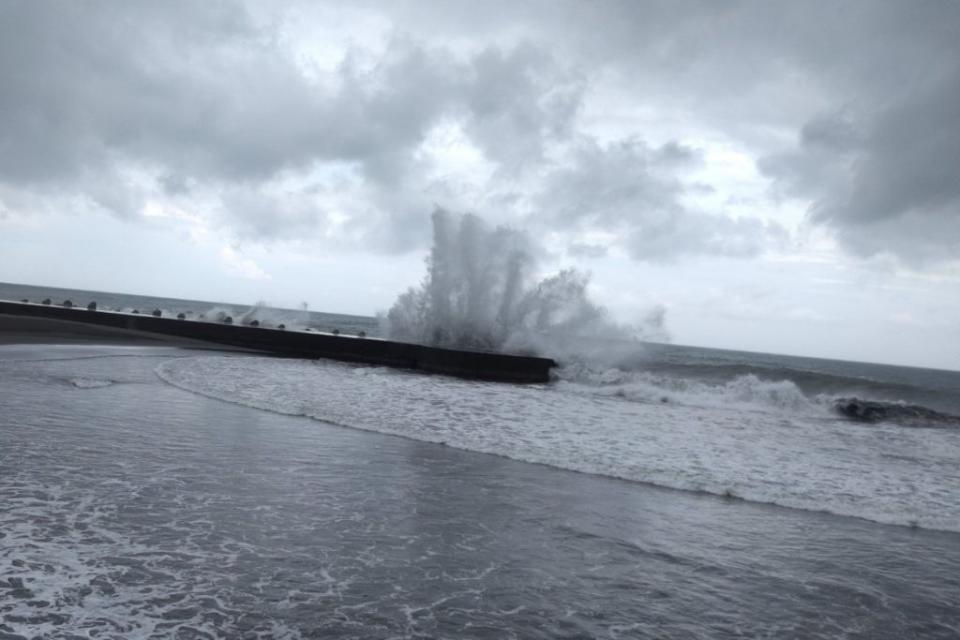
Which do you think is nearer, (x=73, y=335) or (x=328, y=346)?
(x=73, y=335)

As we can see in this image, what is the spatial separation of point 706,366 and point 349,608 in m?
34.3

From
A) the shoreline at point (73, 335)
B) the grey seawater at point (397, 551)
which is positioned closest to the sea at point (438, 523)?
the grey seawater at point (397, 551)

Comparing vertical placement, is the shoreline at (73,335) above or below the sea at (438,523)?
above

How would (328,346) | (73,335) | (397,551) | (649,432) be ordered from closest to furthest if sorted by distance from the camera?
(397,551), (649,432), (73,335), (328,346)

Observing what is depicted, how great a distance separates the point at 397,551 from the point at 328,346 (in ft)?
58.9

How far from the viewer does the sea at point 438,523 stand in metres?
3.70

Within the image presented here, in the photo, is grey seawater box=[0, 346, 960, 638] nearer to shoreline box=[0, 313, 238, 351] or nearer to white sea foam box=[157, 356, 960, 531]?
white sea foam box=[157, 356, 960, 531]

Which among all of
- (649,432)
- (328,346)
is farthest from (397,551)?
(328,346)

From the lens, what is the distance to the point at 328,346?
22.1 m

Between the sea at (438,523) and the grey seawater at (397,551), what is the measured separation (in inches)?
0.9

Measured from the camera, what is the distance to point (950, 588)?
197 inches

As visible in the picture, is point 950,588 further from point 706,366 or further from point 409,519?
point 706,366

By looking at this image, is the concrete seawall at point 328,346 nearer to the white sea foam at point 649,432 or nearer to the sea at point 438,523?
the white sea foam at point 649,432

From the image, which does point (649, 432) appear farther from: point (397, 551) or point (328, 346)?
point (328, 346)
